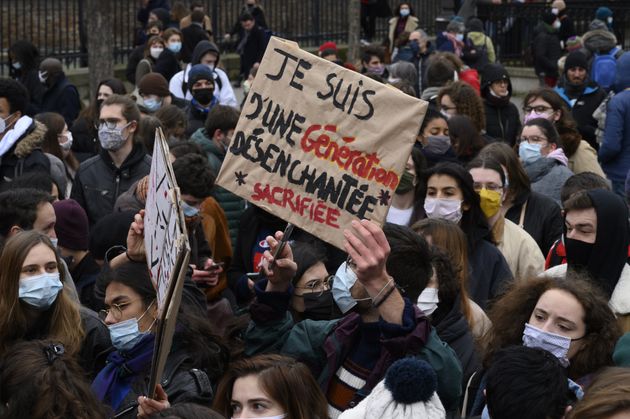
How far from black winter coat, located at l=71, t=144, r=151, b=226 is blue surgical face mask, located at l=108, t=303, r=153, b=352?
3279 millimetres

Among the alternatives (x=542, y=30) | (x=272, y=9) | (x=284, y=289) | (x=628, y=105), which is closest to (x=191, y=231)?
(x=284, y=289)

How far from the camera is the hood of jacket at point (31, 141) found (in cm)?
839

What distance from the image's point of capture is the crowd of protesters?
13.9 feet

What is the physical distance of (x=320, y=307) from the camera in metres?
5.60

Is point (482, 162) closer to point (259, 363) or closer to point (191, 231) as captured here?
point (191, 231)

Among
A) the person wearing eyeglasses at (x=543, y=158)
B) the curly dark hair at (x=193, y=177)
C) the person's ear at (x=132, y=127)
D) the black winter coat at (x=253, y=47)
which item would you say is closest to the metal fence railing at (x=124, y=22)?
the black winter coat at (x=253, y=47)

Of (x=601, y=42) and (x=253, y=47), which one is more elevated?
(x=601, y=42)

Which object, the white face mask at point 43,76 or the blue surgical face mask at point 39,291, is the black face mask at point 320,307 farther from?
the white face mask at point 43,76

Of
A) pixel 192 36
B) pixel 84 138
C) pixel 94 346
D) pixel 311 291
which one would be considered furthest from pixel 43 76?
pixel 94 346

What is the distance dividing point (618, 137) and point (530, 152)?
197cm

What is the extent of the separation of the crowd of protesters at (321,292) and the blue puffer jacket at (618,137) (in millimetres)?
922

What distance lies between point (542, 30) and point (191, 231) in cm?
1475

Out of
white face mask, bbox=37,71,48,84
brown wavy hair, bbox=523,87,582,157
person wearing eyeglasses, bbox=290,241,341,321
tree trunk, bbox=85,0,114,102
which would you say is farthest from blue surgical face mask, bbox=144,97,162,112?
person wearing eyeglasses, bbox=290,241,341,321

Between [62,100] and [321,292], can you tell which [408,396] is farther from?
[62,100]
